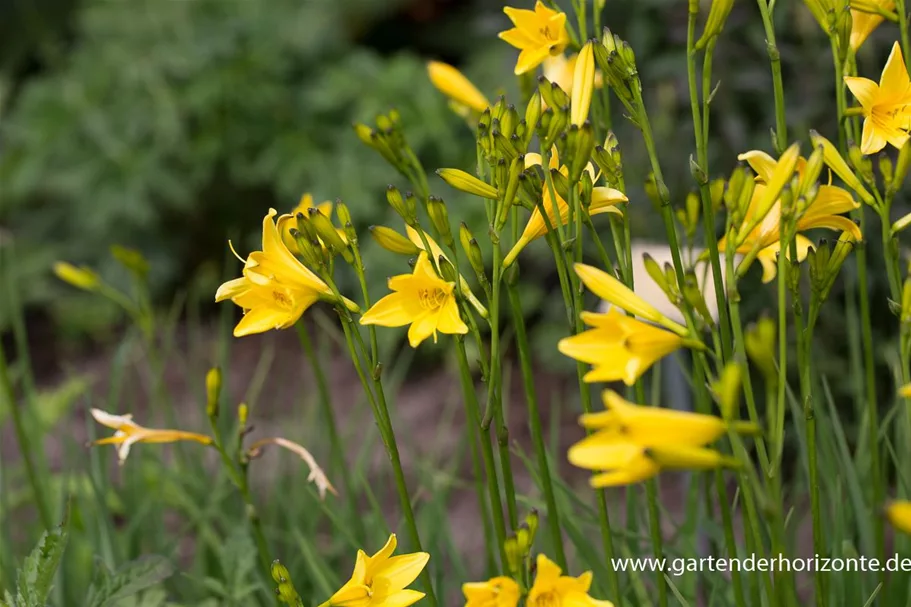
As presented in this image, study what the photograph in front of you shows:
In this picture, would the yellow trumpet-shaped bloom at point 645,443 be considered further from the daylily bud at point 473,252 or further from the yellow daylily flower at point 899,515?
the daylily bud at point 473,252

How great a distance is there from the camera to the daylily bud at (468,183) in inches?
31.8

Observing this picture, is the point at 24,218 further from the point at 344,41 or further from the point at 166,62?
the point at 344,41

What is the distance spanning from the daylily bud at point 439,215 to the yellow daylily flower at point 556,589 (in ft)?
0.95

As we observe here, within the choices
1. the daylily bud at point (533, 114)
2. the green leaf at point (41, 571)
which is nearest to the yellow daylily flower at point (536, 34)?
the daylily bud at point (533, 114)

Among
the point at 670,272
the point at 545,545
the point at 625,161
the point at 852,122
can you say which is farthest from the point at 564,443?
the point at 670,272

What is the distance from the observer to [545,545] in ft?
4.53

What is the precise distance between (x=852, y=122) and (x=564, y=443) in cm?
192

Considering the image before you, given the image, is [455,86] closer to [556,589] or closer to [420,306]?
[420,306]

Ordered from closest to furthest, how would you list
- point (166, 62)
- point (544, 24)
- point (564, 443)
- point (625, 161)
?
point (544, 24) → point (625, 161) → point (564, 443) → point (166, 62)

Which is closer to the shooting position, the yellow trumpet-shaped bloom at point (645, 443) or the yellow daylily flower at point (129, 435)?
the yellow trumpet-shaped bloom at point (645, 443)

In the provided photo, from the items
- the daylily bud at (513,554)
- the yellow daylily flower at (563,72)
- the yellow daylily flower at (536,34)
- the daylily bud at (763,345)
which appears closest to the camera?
the daylily bud at (763,345)

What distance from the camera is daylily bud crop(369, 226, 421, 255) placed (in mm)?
825

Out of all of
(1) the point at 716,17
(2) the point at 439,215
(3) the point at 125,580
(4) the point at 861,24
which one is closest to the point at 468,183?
(2) the point at 439,215

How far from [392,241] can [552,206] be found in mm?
148
